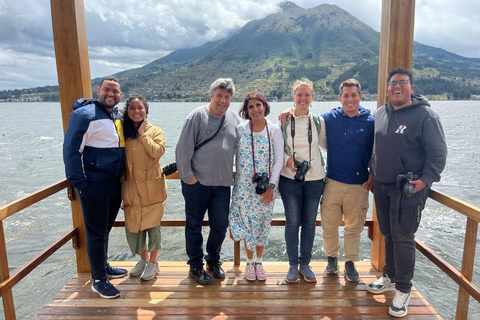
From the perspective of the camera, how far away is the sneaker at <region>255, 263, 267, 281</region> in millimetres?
3043

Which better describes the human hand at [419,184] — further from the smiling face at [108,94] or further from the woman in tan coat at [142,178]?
the smiling face at [108,94]

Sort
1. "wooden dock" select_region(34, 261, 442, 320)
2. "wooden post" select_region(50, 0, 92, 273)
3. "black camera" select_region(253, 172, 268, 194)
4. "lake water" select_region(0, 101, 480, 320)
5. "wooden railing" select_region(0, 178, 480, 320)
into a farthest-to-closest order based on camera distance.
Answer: "lake water" select_region(0, 101, 480, 320)
"wooden post" select_region(50, 0, 92, 273)
"black camera" select_region(253, 172, 268, 194)
"wooden dock" select_region(34, 261, 442, 320)
"wooden railing" select_region(0, 178, 480, 320)

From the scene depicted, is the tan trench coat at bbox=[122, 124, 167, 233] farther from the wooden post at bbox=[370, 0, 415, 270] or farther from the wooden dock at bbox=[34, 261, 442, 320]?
the wooden post at bbox=[370, 0, 415, 270]

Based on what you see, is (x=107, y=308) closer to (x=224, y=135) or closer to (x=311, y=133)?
(x=224, y=135)

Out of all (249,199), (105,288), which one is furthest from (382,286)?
(105,288)

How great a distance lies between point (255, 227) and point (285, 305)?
0.67 meters

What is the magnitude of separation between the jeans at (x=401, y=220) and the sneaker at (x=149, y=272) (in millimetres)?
2071

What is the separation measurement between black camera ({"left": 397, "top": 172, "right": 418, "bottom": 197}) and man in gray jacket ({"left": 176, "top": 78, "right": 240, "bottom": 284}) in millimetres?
1305

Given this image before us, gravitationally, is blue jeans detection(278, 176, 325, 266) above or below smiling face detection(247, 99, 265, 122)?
below

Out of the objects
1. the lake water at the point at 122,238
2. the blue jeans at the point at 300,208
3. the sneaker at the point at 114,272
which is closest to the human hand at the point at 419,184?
the blue jeans at the point at 300,208

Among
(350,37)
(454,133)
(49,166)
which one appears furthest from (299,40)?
(49,166)

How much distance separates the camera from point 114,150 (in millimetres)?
2631

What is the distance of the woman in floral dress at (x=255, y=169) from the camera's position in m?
2.77

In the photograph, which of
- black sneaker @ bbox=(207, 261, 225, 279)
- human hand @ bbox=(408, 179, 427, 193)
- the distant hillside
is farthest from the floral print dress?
the distant hillside
